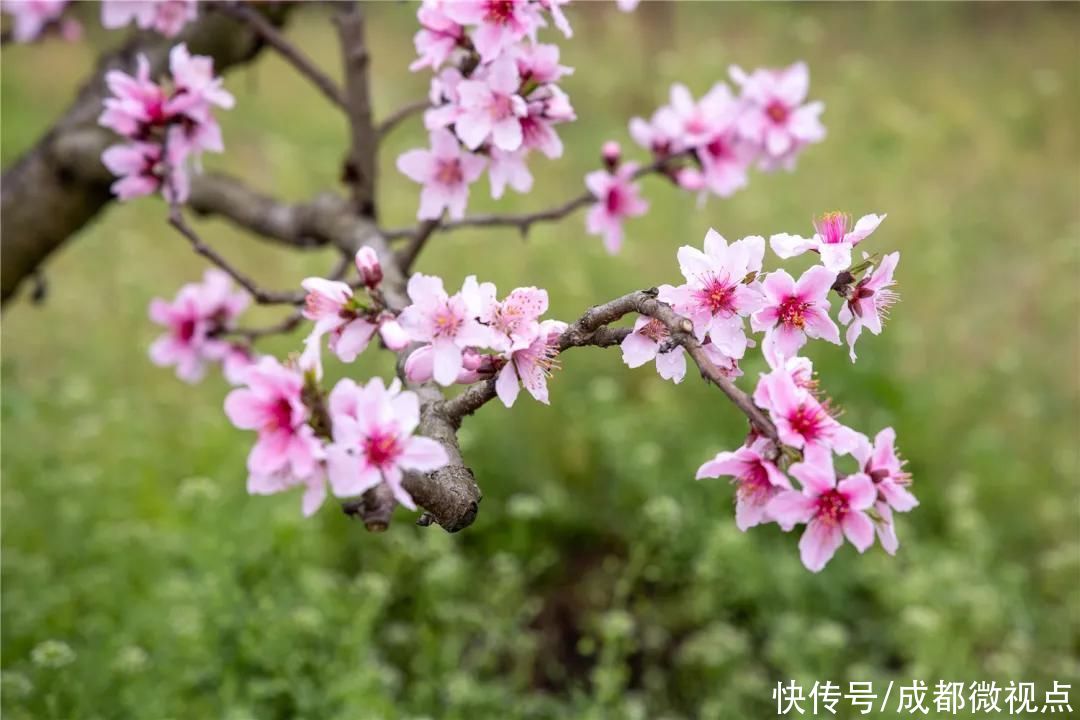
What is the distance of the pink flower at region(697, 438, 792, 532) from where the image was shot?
1152 millimetres

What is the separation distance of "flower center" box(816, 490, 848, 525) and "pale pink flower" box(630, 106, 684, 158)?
119cm

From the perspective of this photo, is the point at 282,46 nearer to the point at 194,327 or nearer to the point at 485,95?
the point at 194,327

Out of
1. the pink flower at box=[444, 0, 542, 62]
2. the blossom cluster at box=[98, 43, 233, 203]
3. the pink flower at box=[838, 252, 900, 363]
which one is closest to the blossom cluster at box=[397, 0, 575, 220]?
the pink flower at box=[444, 0, 542, 62]

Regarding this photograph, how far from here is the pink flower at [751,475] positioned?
1152mm

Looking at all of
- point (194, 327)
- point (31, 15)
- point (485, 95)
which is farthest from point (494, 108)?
point (31, 15)

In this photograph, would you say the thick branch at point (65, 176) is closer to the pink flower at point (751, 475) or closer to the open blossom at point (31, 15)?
the open blossom at point (31, 15)

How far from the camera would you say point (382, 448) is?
107 cm

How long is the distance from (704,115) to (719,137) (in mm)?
57

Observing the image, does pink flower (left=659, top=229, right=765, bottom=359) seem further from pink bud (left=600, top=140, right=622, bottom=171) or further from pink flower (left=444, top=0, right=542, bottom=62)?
pink bud (left=600, top=140, right=622, bottom=171)

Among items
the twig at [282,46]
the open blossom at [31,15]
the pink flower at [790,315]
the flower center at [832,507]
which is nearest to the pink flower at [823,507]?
the flower center at [832,507]

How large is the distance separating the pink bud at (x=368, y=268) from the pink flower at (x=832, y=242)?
0.49 meters

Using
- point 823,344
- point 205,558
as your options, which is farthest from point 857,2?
point 205,558

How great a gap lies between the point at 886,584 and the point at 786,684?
41 centimetres

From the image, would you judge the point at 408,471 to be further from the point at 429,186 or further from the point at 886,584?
the point at 886,584
